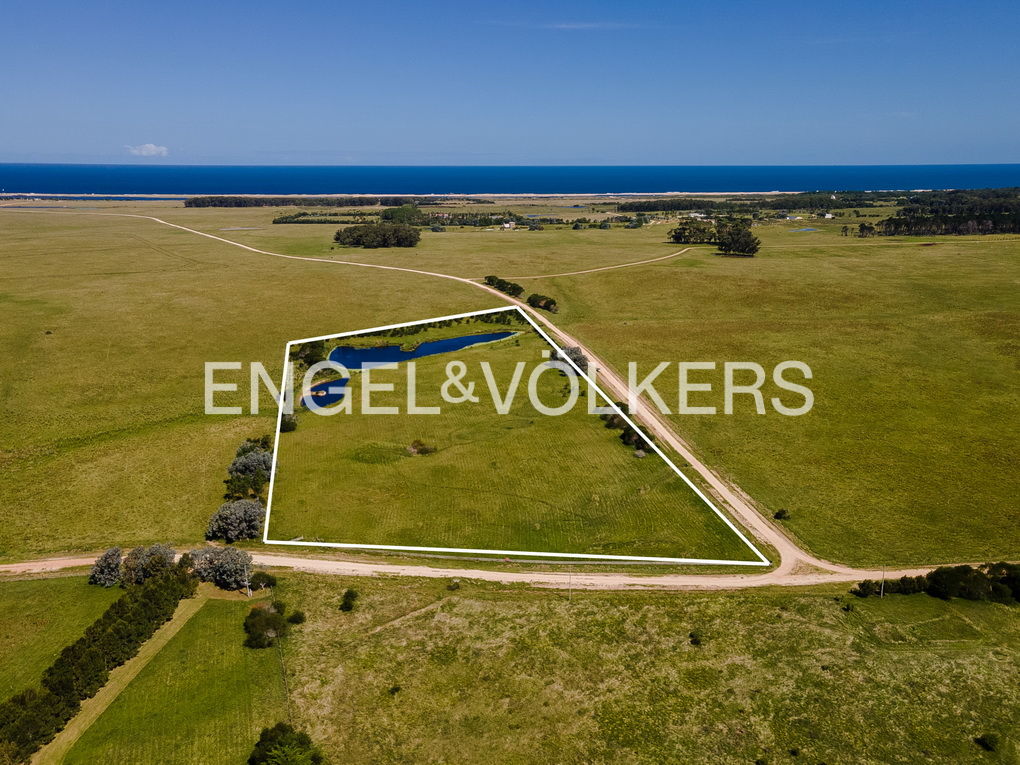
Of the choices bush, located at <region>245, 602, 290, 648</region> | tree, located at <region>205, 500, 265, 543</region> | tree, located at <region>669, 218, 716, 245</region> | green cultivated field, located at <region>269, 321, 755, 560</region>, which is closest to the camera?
bush, located at <region>245, 602, 290, 648</region>

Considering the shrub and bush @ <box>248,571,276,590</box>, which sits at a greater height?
bush @ <box>248,571,276,590</box>

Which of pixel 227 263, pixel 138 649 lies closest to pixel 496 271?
pixel 227 263

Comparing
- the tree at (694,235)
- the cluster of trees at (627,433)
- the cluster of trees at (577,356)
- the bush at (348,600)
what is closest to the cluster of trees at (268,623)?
the bush at (348,600)

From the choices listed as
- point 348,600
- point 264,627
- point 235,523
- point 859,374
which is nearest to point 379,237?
point 859,374

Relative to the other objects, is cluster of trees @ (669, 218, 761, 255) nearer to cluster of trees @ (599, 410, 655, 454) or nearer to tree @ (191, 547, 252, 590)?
cluster of trees @ (599, 410, 655, 454)

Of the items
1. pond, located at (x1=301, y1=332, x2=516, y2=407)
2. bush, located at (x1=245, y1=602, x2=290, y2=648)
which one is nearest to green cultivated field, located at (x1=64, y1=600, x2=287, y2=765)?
bush, located at (x1=245, y1=602, x2=290, y2=648)

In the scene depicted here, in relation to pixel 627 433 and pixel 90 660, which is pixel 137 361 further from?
pixel 627 433

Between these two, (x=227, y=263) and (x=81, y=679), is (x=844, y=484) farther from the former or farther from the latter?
(x=227, y=263)
